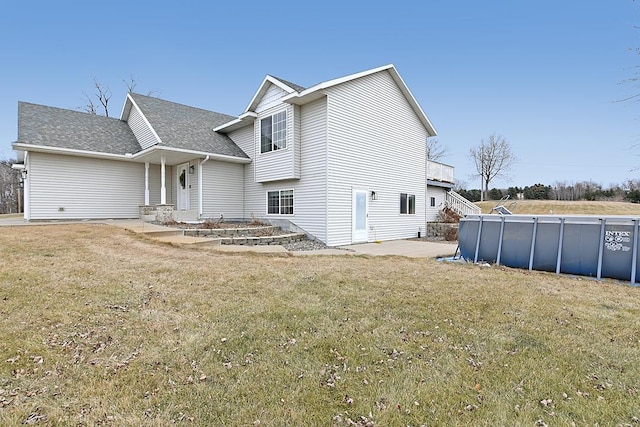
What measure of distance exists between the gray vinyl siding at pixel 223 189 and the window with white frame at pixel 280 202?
2.12m

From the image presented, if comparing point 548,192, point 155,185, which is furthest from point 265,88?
point 548,192

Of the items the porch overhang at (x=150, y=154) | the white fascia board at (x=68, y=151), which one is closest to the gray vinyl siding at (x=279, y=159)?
the porch overhang at (x=150, y=154)

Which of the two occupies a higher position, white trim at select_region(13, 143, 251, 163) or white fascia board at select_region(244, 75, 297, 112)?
white fascia board at select_region(244, 75, 297, 112)

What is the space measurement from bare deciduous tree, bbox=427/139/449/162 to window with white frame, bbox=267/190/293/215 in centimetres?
2739

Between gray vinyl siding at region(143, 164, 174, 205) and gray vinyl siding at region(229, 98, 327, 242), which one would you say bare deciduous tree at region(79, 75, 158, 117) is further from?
gray vinyl siding at region(229, 98, 327, 242)

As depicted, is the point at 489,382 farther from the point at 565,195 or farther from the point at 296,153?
the point at 565,195

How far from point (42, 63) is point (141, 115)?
12829 millimetres

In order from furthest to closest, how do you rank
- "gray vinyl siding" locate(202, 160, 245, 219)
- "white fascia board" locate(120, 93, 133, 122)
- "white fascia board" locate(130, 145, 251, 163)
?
"white fascia board" locate(120, 93, 133, 122), "gray vinyl siding" locate(202, 160, 245, 219), "white fascia board" locate(130, 145, 251, 163)

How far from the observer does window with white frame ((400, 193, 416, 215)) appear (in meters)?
15.6

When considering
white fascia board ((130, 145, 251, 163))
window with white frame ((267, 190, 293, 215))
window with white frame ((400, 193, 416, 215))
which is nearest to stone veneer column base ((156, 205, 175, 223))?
white fascia board ((130, 145, 251, 163))

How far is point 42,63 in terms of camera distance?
70.4 ft

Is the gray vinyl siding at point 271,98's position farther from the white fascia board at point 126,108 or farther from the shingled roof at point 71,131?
the white fascia board at point 126,108

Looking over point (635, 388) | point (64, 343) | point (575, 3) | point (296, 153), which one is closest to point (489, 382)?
point (635, 388)

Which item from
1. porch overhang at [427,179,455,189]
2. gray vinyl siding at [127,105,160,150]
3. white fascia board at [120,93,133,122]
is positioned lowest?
porch overhang at [427,179,455,189]
